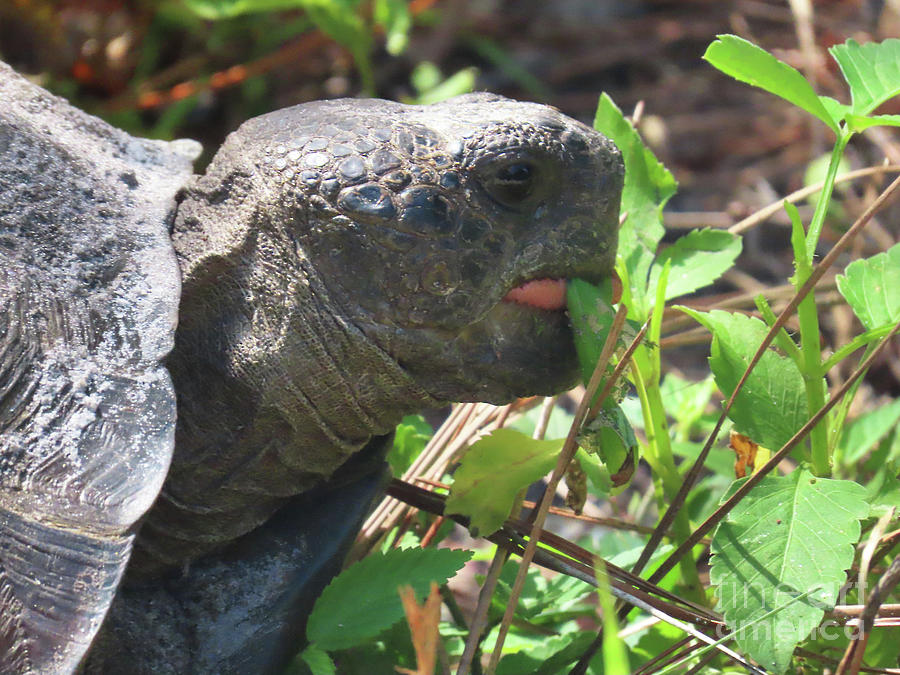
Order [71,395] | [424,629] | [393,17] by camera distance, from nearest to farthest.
→ [424,629] < [71,395] < [393,17]

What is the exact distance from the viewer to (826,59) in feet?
11.4

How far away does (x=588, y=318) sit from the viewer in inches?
54.3

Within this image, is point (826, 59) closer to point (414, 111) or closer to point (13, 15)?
point (414, 111)

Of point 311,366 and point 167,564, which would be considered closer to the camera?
point 311,366

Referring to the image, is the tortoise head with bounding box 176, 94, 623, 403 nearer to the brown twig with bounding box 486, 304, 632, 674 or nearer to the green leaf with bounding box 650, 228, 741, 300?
the brown twig with bounding box 486, 304, 632, 674

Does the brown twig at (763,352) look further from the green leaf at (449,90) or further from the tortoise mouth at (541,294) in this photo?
the green leaf at (449,90)

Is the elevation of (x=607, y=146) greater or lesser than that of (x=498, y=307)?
greater

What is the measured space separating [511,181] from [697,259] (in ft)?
1.44

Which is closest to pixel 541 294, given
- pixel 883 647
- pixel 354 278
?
pixel 354 278

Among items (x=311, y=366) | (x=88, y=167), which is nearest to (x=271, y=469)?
(x=311, y=366)

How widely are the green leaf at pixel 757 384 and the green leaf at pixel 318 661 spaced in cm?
65

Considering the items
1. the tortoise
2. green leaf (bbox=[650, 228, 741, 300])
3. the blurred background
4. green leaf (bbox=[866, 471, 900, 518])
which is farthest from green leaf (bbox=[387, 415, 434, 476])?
the blurred background

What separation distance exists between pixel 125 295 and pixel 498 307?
1.60ft

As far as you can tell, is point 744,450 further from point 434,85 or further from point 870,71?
point 434,85
